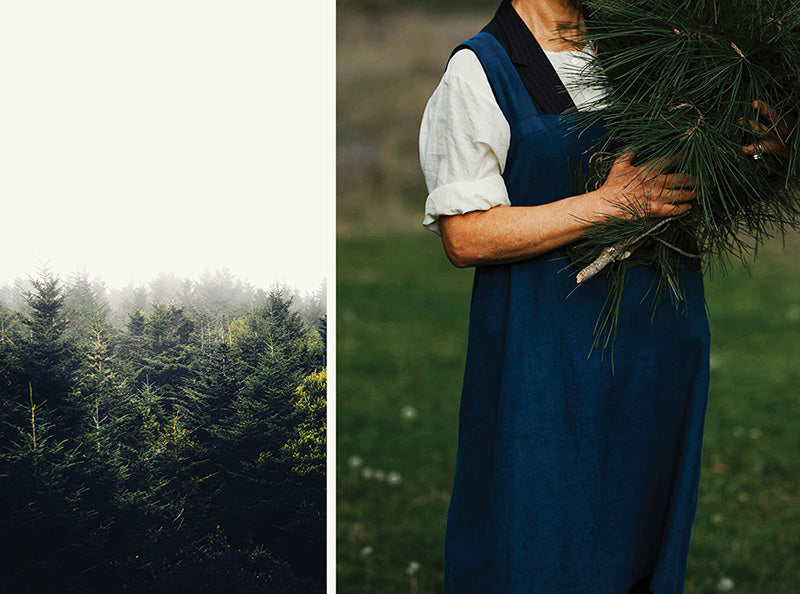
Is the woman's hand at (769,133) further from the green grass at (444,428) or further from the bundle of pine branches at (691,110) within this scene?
the green grass at (444,428)

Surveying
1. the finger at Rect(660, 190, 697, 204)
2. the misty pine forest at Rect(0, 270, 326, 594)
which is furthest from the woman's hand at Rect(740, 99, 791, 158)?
the misty pine forest at Rect(0, 270, 326, 594)

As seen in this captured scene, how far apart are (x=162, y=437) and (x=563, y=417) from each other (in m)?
1.25

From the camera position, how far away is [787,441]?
469cm

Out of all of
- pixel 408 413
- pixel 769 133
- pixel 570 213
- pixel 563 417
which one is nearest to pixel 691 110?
pixel 769 133

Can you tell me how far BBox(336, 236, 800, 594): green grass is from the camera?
3314 millimetres

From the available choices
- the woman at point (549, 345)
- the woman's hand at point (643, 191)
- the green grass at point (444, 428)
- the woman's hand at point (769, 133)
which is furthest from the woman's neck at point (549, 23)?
the green grass at point (444, 428)

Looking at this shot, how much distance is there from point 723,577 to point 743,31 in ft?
7.80

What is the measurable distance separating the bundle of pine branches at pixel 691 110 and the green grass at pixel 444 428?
1.94m

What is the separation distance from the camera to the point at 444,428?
4.79 meters

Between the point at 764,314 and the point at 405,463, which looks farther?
the point at 764,314

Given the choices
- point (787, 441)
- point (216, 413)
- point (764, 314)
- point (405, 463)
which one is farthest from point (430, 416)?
point (764, 314)

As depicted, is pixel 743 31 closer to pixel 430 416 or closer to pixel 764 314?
pixel 430 416

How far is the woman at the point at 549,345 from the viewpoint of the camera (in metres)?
1.54

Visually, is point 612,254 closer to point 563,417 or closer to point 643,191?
point 643,191
